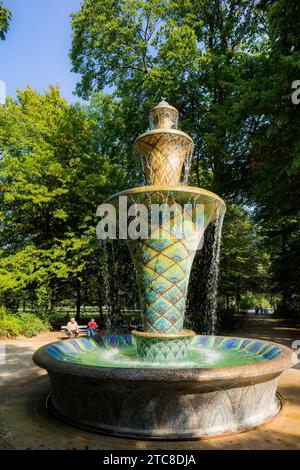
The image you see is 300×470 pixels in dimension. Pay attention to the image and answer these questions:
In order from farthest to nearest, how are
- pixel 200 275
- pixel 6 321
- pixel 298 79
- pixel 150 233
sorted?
1. pixel 200 275
2. pixel 6 321
3. pixel 298 79
4. pixel 150 233

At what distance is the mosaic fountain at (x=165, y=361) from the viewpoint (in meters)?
3.56

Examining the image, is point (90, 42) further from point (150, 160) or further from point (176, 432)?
point (176, 432)

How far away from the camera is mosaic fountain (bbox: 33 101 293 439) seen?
3557 millimetres

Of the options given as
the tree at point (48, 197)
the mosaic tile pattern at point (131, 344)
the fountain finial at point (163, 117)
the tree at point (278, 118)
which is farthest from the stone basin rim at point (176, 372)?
the tree at point (48, 197)

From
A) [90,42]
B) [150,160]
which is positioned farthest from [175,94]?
[150,160]

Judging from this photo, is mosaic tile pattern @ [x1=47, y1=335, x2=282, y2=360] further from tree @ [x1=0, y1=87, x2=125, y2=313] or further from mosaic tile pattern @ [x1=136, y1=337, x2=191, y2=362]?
tree @ [x1=0, y1=87, x2=125, y2=313]

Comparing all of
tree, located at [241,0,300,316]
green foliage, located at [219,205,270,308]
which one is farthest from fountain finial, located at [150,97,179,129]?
green foliage, located at [219,205,270,308]

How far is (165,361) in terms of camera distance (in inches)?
210

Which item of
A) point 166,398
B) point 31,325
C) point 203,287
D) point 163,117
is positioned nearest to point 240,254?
point 203,287

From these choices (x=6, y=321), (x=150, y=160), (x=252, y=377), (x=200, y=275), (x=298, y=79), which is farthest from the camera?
(x=200, y=275)

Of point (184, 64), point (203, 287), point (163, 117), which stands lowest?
point (203, 287)

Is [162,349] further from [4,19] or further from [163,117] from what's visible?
[4,19]
